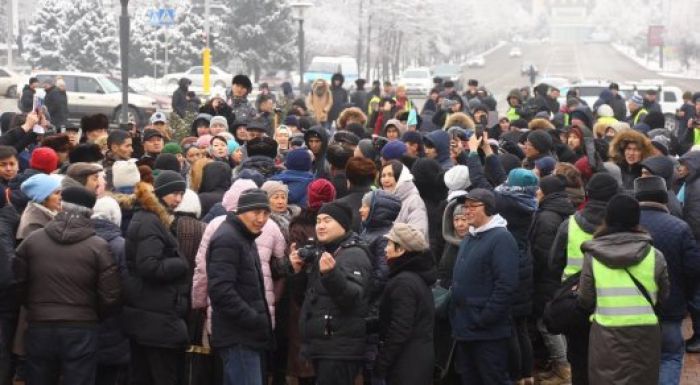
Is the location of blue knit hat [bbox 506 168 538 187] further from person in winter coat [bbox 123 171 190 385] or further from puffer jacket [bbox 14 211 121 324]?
puffer jacket [bbox 14 211 121 324]

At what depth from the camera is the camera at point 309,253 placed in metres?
8.32

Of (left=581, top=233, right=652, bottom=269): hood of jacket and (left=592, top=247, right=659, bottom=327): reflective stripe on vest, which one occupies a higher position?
(left=581, top=233, right=652, bottom=269): hood of jacket

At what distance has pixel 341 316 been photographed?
8.19 m

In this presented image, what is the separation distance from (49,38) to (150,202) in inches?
2244

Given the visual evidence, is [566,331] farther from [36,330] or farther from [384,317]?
[36,330]

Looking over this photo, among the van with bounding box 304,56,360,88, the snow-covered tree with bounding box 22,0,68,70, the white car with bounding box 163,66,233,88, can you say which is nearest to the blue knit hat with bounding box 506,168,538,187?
the white car with bounding box 163,66,233,88

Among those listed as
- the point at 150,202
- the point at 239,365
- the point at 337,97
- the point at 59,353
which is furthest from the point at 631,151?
the point at 337,97

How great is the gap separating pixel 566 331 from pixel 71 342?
347 cm

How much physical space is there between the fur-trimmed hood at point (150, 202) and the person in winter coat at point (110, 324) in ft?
0.83

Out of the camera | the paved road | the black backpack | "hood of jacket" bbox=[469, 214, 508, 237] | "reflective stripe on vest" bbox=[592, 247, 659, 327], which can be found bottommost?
the paved road

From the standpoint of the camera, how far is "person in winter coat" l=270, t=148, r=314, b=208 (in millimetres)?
10852

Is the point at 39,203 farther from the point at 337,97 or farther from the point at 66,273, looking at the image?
the point at 337,97

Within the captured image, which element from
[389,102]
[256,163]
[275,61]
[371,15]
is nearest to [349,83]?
[275,61]

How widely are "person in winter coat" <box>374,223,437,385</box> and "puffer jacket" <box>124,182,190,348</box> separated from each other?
1.40 metres
